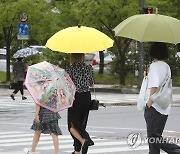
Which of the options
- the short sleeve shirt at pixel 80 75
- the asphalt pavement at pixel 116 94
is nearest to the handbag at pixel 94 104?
the short sleeve shirt at pixel 80 75

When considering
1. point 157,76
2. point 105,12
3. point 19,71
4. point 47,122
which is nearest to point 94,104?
point 47,122

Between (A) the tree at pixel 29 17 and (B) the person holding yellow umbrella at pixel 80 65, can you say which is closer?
(B) the person holding yellow umbrella at pixel 80 65

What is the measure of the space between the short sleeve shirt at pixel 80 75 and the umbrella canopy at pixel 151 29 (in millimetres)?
1182

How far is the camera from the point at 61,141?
511 inches

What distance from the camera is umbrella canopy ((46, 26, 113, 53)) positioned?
9469 mm

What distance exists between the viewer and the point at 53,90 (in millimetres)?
9547

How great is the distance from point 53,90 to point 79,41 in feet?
2.65

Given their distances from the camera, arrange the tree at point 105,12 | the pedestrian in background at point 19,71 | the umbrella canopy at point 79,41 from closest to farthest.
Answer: the umbrella canopy at point 79,41 < the pedestrian in background at point 19,71 < the tree at point 105,12

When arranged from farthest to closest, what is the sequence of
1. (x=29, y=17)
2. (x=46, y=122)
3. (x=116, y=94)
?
(x=29, y=17) < (x=116, y=94) < (x=46, y=122)

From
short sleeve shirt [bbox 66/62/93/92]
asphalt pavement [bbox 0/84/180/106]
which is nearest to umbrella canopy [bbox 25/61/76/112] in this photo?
short sleeve shirt [bbox 66/62/93/92]

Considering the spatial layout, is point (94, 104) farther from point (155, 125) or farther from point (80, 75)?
point (155, 125)

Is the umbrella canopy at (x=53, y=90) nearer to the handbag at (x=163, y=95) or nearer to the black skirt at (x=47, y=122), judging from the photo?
the black skirt at (x=47, y=122)

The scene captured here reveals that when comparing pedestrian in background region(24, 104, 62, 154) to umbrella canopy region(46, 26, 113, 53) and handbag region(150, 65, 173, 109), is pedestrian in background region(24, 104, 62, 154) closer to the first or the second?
umbrella canopy region(46, 26, 113, 53)

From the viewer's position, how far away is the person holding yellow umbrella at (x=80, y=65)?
31.2 feet
